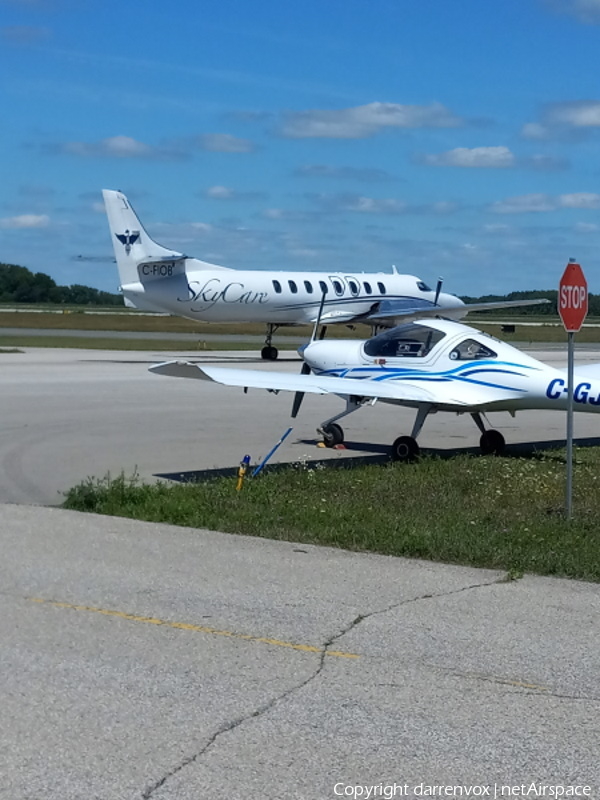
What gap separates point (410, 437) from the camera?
1594 cm

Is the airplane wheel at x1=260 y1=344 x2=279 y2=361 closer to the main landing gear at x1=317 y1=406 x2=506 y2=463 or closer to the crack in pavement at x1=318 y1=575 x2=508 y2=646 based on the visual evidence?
the main landing gear at x1=317 y1=406 x2=506 y2=463

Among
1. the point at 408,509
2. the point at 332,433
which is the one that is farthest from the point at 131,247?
the point at 408,509

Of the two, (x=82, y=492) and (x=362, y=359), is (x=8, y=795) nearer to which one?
(x=82, y=492)

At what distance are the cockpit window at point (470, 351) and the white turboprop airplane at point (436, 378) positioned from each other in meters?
0.01

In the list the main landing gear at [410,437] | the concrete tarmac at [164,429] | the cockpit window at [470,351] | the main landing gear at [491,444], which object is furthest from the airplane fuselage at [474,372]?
the concrete tarmac at [164,429]

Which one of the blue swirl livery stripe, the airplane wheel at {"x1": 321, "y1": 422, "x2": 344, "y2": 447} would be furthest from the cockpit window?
the airplane wheel at {"x1": 321, "y1": 422, "x2": 344, "y2": 447}

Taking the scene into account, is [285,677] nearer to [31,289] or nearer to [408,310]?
[408,310]

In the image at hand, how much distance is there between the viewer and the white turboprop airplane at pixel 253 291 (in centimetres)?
4000

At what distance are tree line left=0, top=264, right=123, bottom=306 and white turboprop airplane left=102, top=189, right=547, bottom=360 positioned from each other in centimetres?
13064

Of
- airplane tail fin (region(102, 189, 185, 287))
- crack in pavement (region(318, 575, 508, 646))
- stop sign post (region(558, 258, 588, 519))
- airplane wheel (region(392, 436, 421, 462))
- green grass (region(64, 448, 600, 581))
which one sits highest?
airplane tail fin (region(102, 189, 185, 287))

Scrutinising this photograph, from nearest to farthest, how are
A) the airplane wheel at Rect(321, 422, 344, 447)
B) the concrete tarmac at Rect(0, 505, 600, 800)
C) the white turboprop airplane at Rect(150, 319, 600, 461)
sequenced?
the concrete tarmac at Rect(0, 505, 600, 800) < the white turboprop airplane at Rect(150, 319, 600, 461) < the airplane wheel at Rect(321, 422, 344, 447)

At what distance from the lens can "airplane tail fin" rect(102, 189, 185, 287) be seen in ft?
131

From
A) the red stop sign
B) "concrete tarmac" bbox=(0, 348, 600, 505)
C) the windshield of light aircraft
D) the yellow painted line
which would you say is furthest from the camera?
the windshield of light aircraft

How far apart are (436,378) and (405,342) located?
775mm
